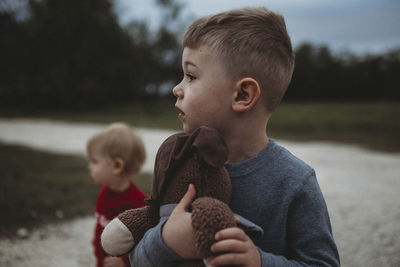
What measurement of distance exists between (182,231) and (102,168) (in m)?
1.93

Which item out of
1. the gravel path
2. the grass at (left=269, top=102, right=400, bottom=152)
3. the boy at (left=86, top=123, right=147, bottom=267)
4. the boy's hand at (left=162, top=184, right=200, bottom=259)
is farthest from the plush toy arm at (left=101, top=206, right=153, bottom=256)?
the grass at (left=269, top=102, right=400, bottom=152)

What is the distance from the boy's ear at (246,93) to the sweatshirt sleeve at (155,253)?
55 centimetres

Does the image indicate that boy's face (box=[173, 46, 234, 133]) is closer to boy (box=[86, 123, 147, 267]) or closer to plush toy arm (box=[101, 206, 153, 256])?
plush toy arm (box=[101, 206, 153, 256])

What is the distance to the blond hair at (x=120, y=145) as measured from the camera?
296cm

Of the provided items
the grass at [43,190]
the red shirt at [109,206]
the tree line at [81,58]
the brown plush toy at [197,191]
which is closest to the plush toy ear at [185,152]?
the brown plush toy at [197,191]

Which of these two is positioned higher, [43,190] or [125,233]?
[125,233]

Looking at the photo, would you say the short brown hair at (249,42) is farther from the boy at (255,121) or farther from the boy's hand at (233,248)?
the boy's hand at (233,248)

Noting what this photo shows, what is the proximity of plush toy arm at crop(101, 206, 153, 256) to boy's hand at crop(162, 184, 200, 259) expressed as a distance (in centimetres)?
23

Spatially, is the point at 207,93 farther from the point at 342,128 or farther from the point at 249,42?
the point at 342,128

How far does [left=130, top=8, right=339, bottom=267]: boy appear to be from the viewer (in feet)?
4.51

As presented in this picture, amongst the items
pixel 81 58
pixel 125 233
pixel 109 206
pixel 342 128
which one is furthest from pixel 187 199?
pixel 81 58

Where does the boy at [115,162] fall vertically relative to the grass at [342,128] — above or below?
above

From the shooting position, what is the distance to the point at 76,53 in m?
29.2

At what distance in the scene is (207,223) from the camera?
1118 millimetres
